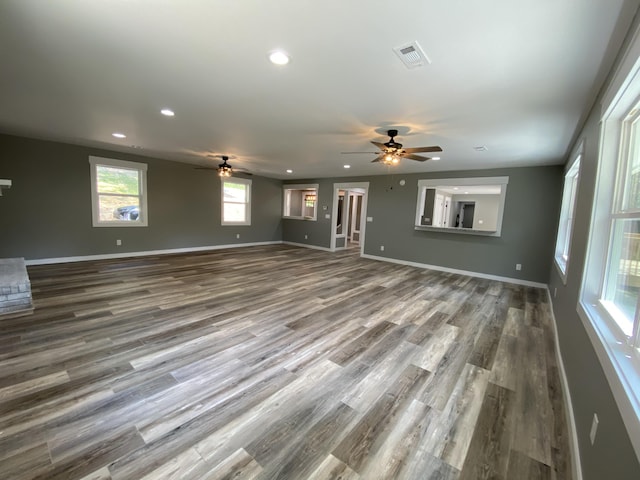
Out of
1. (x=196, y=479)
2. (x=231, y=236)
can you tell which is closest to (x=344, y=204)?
(x=231, y=236)

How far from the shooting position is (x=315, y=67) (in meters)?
2.10

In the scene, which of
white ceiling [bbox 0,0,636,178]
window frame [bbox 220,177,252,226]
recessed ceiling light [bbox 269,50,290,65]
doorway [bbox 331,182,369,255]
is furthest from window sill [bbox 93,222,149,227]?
recessed ceiling light [bbox 269,50,290,65]

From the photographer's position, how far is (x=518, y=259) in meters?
5.62

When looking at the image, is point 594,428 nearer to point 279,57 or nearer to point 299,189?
point 279,57

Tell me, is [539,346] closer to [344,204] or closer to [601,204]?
[601,204]

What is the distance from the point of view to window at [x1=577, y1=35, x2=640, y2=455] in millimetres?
1138

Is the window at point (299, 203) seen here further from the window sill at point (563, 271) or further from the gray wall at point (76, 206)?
the window sill at point (563, 271)

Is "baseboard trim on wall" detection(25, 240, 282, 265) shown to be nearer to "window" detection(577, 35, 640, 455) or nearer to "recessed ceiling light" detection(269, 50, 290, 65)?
"recessed ceiling light" detection(269, 50, 290, 65)

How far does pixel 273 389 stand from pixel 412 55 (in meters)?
2.61

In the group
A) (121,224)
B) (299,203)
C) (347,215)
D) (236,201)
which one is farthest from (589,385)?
(299,203)

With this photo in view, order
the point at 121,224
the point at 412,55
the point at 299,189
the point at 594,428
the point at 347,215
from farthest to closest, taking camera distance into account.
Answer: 1. the point at 299,189
2. the point at 347,215
3. the point at 121,224
4. the point at 412,55
5. the point at 594,428

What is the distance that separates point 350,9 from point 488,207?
789cm

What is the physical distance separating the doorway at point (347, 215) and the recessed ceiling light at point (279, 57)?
19.8 ft

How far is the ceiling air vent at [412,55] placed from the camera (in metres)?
1.79
